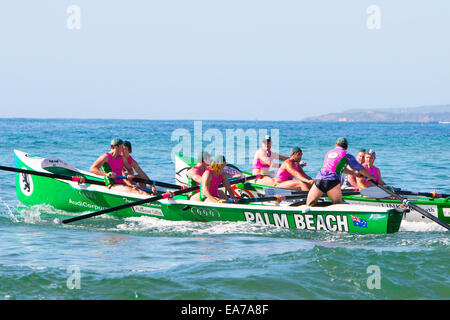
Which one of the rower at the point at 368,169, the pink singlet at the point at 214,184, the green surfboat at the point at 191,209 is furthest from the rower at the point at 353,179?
the pink singlet at the point at 214,184

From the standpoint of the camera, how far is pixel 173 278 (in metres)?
7.50

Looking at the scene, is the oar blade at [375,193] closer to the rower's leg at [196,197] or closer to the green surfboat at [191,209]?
the green surfboat at [191,209]

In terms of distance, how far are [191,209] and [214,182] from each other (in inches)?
29.6

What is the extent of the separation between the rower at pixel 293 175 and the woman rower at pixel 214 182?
2.06 metres

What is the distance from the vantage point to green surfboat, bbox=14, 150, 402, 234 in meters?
10.2

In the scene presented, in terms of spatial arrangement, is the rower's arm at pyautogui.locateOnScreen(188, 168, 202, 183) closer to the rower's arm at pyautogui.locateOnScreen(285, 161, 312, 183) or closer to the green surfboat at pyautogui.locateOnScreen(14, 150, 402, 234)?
the green surfboat at pyautogui.locateOnScreen(14, 150, 402, 234)

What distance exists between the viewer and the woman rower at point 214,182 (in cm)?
1112

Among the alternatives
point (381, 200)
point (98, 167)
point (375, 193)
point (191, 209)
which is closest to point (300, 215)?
point (375, 193)

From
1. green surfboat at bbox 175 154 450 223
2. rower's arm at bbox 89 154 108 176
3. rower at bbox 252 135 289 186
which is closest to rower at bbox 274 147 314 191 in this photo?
green surfboat at bbox 175 154 450 223

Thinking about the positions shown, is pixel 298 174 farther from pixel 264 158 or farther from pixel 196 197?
pixel 196 197

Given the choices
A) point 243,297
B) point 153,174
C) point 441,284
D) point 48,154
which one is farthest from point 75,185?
point 48,154

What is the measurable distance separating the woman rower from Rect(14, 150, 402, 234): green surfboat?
0.22m

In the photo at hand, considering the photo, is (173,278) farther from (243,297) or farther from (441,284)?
(441,284)
